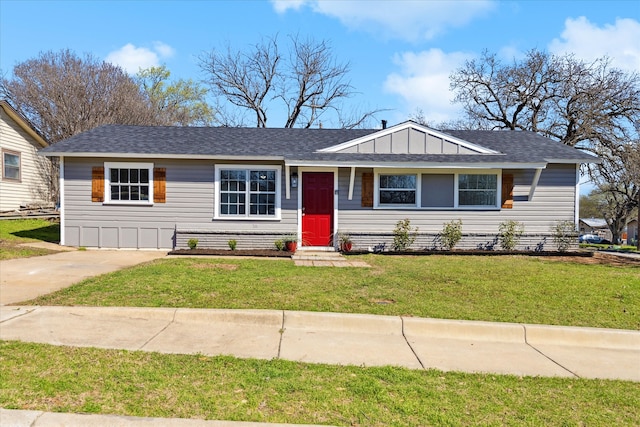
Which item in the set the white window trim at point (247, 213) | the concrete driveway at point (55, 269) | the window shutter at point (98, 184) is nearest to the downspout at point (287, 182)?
the white window trim at point (247, 213)

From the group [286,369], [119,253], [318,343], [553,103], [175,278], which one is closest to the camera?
[286,369]

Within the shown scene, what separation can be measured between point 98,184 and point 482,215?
11.7 meters

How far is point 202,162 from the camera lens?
1251 cm

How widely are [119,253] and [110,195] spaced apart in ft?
6.97

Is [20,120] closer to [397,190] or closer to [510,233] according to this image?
[397,190]

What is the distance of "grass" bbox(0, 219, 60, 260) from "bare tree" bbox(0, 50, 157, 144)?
7.25 m

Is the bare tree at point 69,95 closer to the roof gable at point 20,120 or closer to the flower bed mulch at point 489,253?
the roof gable at point 20,120

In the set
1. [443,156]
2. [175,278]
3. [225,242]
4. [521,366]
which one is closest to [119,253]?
[225,242]

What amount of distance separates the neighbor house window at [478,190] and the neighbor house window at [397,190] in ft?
4.88

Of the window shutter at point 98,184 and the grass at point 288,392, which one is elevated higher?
the window shutter at point 98,184

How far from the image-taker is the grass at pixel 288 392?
2.97 meters

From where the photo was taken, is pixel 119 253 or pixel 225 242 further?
pixel 225 242

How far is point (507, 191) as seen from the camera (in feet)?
41.7

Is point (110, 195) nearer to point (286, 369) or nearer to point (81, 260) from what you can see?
point (81, 260)
